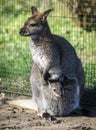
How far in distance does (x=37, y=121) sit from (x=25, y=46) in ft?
Answer: 10.1

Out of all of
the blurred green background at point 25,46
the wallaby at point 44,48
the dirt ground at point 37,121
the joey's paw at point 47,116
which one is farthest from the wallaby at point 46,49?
the blurred green background at point 25,46

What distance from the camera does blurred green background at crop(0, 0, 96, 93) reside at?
8.77 metres

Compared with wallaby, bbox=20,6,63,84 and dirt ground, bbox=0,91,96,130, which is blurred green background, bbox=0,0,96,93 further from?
wallaby, bbox=20,6,63,84

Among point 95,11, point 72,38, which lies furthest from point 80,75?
point 95,11

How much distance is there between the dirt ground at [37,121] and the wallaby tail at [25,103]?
6 centimetres

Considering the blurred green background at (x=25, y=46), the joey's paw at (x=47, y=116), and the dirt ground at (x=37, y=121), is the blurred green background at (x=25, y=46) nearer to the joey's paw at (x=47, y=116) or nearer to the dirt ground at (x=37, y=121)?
the dirt ground at (x=37, y=121)

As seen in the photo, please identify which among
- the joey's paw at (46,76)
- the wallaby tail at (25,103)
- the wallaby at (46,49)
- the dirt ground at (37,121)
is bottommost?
the dirt ground at (37,121)

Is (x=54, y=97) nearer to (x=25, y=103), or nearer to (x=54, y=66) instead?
(x=54, y=66)

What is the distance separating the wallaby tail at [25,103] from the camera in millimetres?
7750

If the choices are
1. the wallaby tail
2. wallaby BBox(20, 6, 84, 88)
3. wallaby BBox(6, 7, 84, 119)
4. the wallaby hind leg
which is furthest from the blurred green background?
the wallaby hind leg

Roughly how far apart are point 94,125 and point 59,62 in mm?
1006

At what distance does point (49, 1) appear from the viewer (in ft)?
36.6

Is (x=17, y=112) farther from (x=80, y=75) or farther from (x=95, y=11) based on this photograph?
(x=95, y=11)

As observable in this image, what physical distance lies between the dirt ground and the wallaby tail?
0.19 feet
